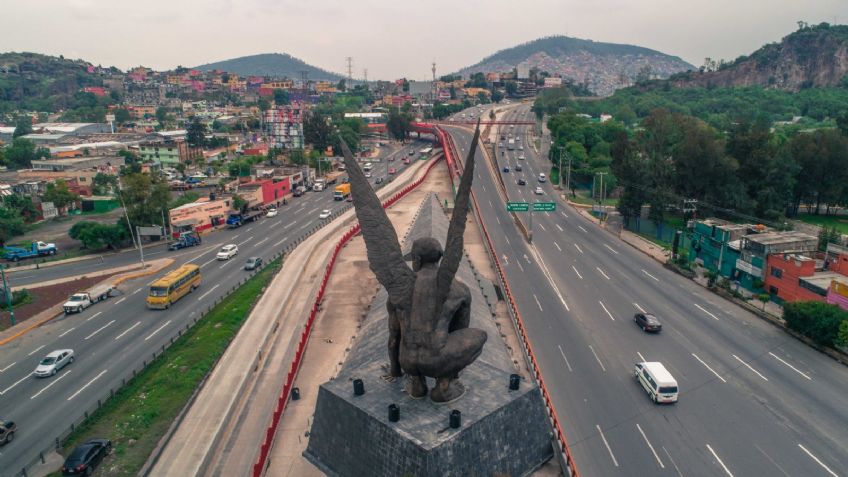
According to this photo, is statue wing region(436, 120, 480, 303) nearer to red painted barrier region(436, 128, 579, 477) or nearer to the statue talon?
the statue talon

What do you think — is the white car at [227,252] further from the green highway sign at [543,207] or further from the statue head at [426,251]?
the statue head at [426,251]

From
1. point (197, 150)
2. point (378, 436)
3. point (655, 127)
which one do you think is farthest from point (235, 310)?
point (197, 150)

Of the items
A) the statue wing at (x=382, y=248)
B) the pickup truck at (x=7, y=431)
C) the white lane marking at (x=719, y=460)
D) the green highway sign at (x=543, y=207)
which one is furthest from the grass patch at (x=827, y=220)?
the pickup truck at (x=7, y=431)

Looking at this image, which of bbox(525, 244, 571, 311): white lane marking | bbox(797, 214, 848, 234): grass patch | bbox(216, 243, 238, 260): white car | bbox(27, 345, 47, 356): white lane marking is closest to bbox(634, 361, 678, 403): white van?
bbox(525, 244, 571, 311): white lane marking

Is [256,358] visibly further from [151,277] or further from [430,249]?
[151,277]

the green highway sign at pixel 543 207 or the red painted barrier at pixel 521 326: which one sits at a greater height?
the green highway sign at pixel 543 207

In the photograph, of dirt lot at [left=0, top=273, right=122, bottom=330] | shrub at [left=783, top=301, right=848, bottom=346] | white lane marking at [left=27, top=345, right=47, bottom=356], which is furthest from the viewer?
dirt lot at [left=0, top=273, right=122, bottom=330]
